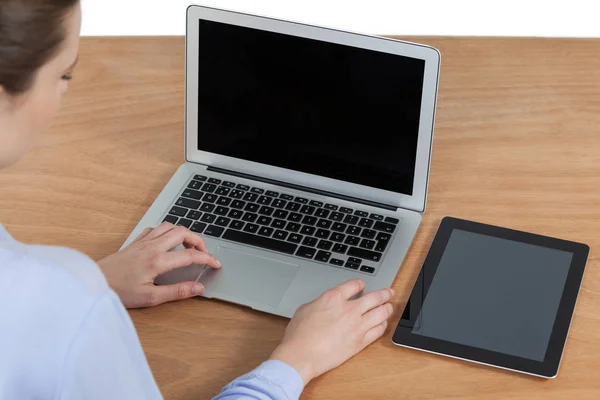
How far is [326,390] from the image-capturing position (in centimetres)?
121

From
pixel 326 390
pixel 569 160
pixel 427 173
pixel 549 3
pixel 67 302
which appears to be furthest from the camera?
pixel 549 3

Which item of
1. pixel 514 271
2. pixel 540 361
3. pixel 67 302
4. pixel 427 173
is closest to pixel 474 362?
pixel 540 361

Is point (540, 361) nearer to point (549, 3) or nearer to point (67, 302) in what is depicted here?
point (67, 302)

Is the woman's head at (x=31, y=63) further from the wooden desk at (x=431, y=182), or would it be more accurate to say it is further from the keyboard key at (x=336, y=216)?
the keyboard key at (x=336, y=216)

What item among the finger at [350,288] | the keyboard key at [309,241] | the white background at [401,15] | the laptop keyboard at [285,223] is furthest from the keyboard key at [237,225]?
the white background at [401,15]

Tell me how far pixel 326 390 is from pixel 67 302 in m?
0.45

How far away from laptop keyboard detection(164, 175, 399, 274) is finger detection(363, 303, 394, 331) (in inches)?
3.3

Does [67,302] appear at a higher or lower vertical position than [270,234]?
higher

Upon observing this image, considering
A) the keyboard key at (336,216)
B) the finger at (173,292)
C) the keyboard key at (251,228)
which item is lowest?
the finger at (173,292)

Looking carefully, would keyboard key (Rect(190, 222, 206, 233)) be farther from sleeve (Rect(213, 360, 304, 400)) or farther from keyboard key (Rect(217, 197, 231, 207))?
sleeve (Rect(213, 360, 304, 400))

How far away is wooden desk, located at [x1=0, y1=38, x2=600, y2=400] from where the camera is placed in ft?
4.03

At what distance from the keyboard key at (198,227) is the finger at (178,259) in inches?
3.7

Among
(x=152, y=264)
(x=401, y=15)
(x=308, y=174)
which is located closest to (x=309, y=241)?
(x=308, y=174)

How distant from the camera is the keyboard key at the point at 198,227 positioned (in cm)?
145
